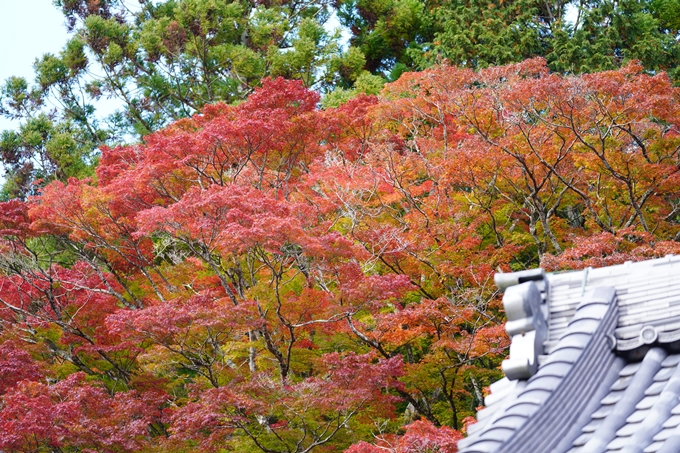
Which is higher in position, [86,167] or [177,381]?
[86,167]

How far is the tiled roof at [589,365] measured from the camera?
4.48 metres

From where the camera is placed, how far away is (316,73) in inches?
1147

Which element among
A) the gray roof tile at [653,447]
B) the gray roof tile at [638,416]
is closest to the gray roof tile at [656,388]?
the gray roof tile at [638,416]

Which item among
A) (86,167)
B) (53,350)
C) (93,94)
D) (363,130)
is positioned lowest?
(53,350)

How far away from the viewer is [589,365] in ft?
16.2

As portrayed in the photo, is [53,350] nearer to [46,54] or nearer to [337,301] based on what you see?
[337,301]

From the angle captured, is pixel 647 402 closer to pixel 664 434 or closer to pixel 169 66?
pixel 664 434

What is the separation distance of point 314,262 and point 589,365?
9790 millimetres

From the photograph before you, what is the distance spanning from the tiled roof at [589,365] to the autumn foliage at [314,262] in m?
6.76

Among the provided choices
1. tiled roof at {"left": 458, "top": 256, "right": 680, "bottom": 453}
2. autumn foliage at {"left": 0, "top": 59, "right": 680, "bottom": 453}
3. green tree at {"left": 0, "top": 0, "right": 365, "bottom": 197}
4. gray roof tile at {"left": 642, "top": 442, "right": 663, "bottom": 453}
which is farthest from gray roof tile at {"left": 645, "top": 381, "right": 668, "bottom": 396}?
green tree at {"left": 0, "top": 0, "right": 365, "bottom": 197}

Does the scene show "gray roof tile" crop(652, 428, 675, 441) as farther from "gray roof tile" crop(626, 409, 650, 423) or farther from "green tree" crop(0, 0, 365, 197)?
"green tree" crop(0, 0, 365, 197)

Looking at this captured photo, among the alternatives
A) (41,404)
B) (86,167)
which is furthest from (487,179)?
(86,167)

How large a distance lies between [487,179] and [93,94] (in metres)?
16.6

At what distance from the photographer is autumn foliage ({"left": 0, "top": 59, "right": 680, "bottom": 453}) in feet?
45.3
